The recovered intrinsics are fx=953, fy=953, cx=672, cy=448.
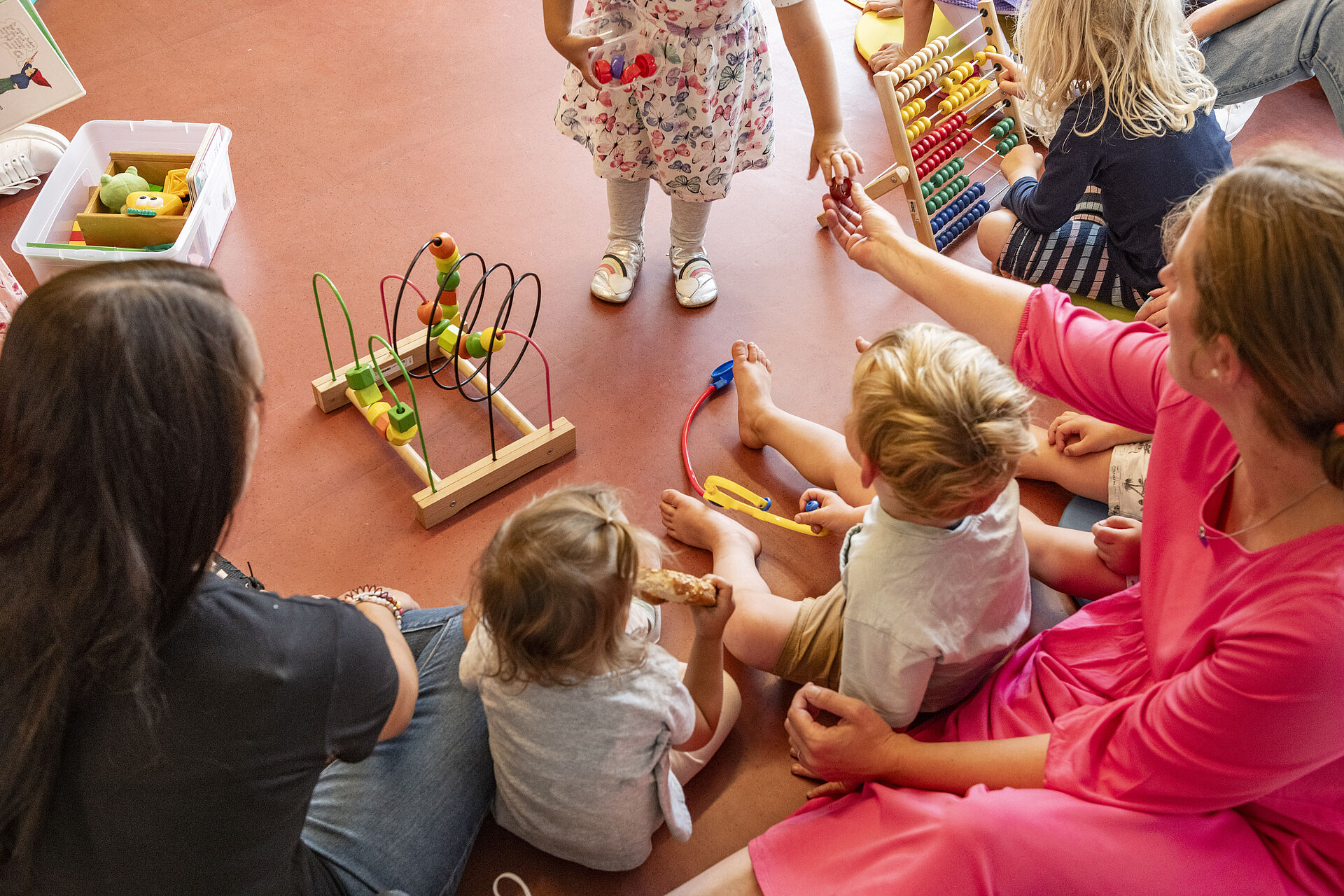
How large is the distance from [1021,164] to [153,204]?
188 centimetres

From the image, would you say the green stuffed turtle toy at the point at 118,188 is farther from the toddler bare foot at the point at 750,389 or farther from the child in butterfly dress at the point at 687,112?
the toddler bare foot at the point at 750,389

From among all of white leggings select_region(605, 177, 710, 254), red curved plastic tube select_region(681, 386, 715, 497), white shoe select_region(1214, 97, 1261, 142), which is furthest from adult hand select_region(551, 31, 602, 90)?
white shoe select_region(1214, 97, 1261, 142)

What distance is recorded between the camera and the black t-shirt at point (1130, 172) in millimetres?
1720

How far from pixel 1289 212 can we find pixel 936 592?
523mm

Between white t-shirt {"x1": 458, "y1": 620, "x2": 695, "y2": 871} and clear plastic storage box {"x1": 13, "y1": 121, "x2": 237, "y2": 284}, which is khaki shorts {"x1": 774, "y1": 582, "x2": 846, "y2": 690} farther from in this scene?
clear plastic storage box {"x1": 13, "y1": 121, "x2": 237, "y2": 284}

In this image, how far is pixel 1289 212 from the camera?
79cm

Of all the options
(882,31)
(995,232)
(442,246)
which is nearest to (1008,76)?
(995,232)

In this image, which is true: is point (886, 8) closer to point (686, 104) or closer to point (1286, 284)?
point (686, 104)

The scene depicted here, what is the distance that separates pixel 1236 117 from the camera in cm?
259

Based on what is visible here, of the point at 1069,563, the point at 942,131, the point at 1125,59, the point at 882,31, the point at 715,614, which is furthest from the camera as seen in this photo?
the point at 882,31

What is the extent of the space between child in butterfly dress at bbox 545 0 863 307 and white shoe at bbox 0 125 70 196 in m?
1.24

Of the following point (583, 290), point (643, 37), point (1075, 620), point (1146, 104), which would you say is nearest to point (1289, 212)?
point (1075, 620)

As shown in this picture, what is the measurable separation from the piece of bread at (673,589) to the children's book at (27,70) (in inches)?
66.7

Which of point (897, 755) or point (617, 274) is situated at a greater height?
point (617, 274)
